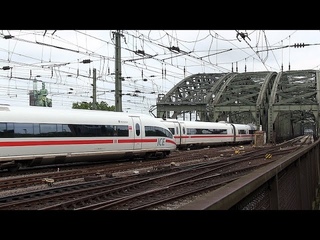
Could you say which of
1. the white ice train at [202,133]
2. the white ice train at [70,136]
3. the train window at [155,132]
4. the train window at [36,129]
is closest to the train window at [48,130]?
the white ice train at [70,136]

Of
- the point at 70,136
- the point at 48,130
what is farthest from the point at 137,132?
the point at 48,130

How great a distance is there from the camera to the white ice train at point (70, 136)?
15.1 m

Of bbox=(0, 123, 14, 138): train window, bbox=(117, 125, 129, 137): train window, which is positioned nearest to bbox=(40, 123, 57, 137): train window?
bbox=(0, 123, 14, 138): train window

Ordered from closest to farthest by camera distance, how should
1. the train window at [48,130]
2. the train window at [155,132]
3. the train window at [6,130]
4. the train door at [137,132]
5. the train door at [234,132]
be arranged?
1. the train window at [6,130]
2. the train window at [48,130]
3. the train door at [137,132]
4. the train window at [155,132]
5. the train door at [234,132]

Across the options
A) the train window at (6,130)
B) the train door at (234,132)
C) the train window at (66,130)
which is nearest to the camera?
the train window at (6,130)

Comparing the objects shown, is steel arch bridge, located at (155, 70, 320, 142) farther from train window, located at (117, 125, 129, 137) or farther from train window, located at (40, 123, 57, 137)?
train window, located at (40, 123, 57, 137)

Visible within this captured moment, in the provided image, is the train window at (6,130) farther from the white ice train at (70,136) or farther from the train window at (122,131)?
the train window at (122,131)

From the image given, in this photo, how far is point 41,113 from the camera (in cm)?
1645

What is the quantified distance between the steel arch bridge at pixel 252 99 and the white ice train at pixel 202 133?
12.9 m

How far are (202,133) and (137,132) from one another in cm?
1547
